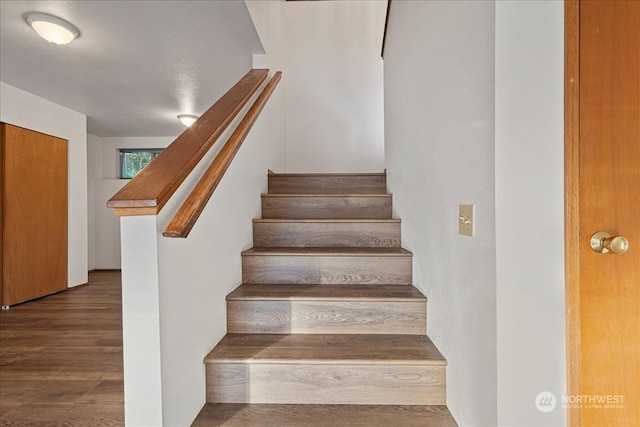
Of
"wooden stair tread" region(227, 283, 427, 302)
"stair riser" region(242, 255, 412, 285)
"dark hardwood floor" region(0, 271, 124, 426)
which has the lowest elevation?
"dark hardwood floor" region(0, 271, 124, 426)

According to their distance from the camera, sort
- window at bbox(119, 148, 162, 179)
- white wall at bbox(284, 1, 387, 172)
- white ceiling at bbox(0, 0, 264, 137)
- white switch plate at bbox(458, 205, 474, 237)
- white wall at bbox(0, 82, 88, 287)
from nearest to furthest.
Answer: white switch plate at bbox(458, 205, 474, 237)
white ceiling at bbox(0, 0, 264, 137)
white wall at bbox(0, 82, 88, 287)
white wall at bbox(284, 1, 387, 172)
window at bbox(119, 148, 162, 179)

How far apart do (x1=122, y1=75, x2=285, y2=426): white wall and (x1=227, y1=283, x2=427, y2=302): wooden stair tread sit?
104 millimetres

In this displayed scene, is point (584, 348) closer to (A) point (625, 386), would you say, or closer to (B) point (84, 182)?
(A) point (625, 386)

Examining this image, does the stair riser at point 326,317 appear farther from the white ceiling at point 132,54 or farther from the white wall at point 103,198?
the white wall at point 103,198

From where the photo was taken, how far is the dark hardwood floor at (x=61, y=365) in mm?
1295

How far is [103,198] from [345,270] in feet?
16.1

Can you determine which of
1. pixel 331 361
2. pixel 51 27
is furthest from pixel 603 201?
pixel 51 27

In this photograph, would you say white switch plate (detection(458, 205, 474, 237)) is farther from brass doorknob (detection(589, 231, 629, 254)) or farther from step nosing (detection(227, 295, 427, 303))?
step nosing (detection(227, 295, 427, 303))

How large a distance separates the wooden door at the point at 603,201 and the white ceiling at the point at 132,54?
72.0 inches

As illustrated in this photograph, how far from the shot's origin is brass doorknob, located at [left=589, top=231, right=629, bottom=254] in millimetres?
711

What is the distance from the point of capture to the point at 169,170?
0.95 meters

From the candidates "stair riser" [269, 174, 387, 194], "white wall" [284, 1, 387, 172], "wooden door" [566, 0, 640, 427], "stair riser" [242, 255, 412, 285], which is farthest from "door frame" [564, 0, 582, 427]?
"white wall" [284, 1, 387, 172]

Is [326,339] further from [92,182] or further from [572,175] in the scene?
[92,182]

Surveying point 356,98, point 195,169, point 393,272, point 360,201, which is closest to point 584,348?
point 393,272
